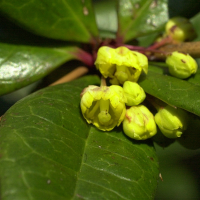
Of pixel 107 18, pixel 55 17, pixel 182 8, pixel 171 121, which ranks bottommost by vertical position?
pixel 107 18

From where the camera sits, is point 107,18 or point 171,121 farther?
point 107,18

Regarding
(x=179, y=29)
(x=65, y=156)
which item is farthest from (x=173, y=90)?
(x=179, y=29)

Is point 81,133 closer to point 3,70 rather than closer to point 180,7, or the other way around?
point 3,70

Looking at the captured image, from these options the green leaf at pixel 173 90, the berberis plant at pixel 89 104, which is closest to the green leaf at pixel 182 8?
the berberis plant at pixel 89 104

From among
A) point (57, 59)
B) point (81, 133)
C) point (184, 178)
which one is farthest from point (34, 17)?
point (184, 178)

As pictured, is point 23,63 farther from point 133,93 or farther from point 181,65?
point 181,65

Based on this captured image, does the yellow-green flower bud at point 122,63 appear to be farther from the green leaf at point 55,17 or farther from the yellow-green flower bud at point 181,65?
the green leaf at point 55,17
